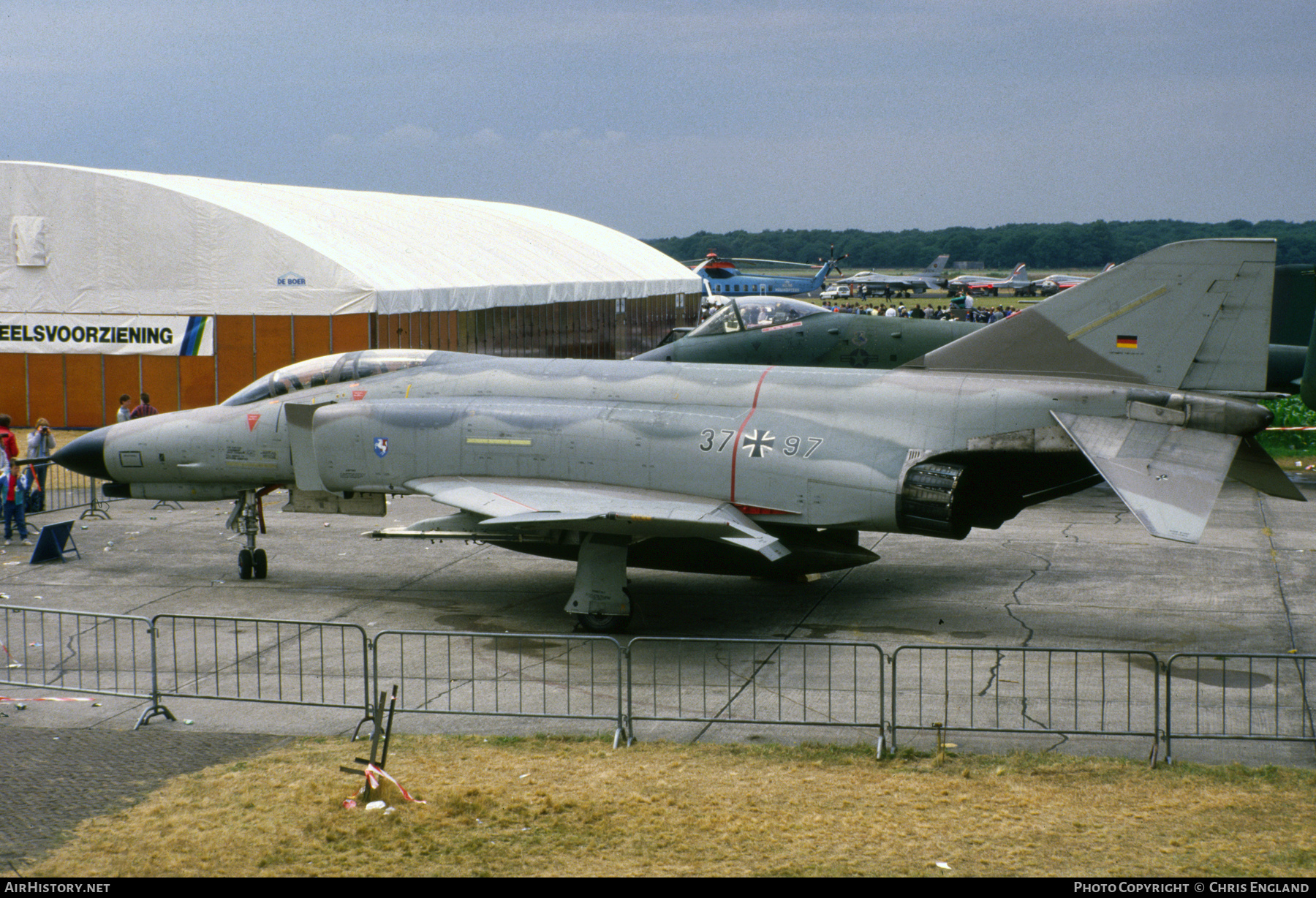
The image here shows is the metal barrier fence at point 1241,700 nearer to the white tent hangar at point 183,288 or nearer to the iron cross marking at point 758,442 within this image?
the iron cross marking at point 758,442

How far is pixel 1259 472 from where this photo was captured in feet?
41.3

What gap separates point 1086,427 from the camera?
12.2m

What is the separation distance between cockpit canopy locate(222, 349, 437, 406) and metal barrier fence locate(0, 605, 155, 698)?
3304mm

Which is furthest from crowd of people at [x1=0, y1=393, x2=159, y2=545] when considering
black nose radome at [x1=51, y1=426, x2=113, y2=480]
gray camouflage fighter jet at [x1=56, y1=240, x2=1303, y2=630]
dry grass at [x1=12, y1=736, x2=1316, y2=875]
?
dry grass at [x1=12, y1=736, x2=1316, y2=875]

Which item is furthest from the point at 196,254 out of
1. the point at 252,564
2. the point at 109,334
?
the point at 252,564

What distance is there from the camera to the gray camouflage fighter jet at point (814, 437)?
12.1 metres

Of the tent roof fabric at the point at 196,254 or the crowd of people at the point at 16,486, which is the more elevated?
the tent roof fabric at the point at 196,254

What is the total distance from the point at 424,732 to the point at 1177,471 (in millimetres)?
7379

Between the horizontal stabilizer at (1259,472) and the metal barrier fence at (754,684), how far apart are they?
4.48 m

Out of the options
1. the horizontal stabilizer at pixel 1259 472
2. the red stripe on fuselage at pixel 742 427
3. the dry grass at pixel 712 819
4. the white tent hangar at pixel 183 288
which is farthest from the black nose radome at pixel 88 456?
the horizontal stabilizer at pixel 1259 472

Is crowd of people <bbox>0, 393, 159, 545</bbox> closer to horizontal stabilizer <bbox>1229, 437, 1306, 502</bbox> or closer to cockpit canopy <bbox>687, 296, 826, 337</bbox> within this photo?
cockpit canopy <bbox>687, 296, 826, 337</bbox>

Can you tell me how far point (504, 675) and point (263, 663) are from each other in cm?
245

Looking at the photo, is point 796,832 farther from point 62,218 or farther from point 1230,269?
point 62,218

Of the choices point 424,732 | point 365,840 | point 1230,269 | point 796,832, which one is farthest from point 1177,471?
point 365,840
